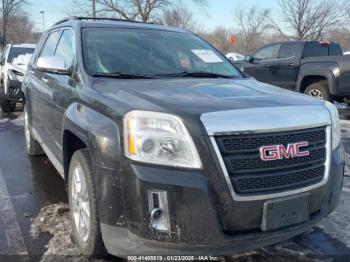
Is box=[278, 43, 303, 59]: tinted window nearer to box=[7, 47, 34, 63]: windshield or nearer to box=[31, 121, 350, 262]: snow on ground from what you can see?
box=[7, 47, 34, 63]: windshield

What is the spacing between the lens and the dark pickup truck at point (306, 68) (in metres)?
9.99

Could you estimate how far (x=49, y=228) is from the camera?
3.92 m

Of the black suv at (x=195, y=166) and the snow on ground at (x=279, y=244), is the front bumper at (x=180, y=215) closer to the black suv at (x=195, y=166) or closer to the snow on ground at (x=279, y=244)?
the black suv at (x=195, y=166)

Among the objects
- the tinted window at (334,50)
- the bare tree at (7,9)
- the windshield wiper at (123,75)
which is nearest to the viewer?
the windshield wiper at (123,75)

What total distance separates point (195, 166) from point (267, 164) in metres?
0.46

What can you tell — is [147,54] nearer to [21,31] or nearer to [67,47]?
[67,47]

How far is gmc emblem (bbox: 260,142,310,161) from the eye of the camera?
2.69 meters

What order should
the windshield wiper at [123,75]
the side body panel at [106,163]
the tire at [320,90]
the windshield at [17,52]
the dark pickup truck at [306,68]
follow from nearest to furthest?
the side body panel at [106,163]
the windshield wiper at [123,75]
the dark pickup truck at [306,68]
the tire at [320,90]
the windshield at [17,52]

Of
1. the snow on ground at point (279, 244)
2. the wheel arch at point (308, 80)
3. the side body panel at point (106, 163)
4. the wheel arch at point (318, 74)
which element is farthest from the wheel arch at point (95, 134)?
the wheel arch at point (308, 80)

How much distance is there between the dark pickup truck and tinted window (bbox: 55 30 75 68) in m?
7.11

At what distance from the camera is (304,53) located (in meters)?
11.5

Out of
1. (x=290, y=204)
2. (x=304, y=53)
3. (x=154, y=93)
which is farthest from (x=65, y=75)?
(x=304, y=53)

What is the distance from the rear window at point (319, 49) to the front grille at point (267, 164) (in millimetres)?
9096

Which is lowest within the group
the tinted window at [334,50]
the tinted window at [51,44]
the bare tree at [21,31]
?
the bare tree at [21,31]
